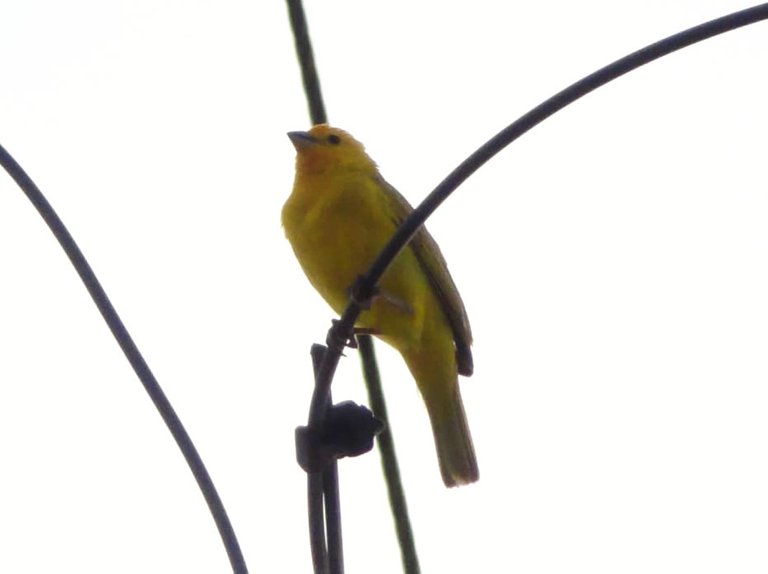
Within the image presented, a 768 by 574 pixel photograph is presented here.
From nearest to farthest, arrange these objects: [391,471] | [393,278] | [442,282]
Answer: [391,471]
[393,278]
[442,282]

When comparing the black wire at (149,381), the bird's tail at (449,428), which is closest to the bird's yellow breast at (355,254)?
the bird's tail at (449,428)

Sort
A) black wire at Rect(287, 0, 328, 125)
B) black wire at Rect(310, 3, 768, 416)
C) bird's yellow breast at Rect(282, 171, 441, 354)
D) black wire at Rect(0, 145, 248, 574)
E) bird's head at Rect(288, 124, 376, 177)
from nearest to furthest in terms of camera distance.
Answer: black wire at Rect(0, 145, 248, 574)
black wire at Rect(310, 3, 768, 416)
black wire at Rect(287, 0, 328, 125)
bird's yellow breast at Rect(282, 171, 441, 354)
bird's head at Rect(288, 124, 376, 177)

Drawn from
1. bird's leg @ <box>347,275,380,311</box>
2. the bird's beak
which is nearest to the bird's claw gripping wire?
bird's leg @ <box>347,275,380,311</box>

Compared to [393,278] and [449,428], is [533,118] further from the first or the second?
[449,428]

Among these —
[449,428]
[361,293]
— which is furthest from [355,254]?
[361,293]

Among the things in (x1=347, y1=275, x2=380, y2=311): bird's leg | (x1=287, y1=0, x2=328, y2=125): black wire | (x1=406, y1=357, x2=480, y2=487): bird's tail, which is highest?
(x1=406, y1=357, x2=480, y2=487): bird's tail

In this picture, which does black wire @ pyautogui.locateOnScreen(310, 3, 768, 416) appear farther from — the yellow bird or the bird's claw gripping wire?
the yellow bird

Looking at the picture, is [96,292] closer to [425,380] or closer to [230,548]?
[230,548]

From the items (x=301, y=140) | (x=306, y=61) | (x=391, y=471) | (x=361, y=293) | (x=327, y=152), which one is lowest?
(x=391, y=471)

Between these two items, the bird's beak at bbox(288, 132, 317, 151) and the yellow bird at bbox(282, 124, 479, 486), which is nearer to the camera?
the yellow bird at bbox(282, 124, 479, 486)
